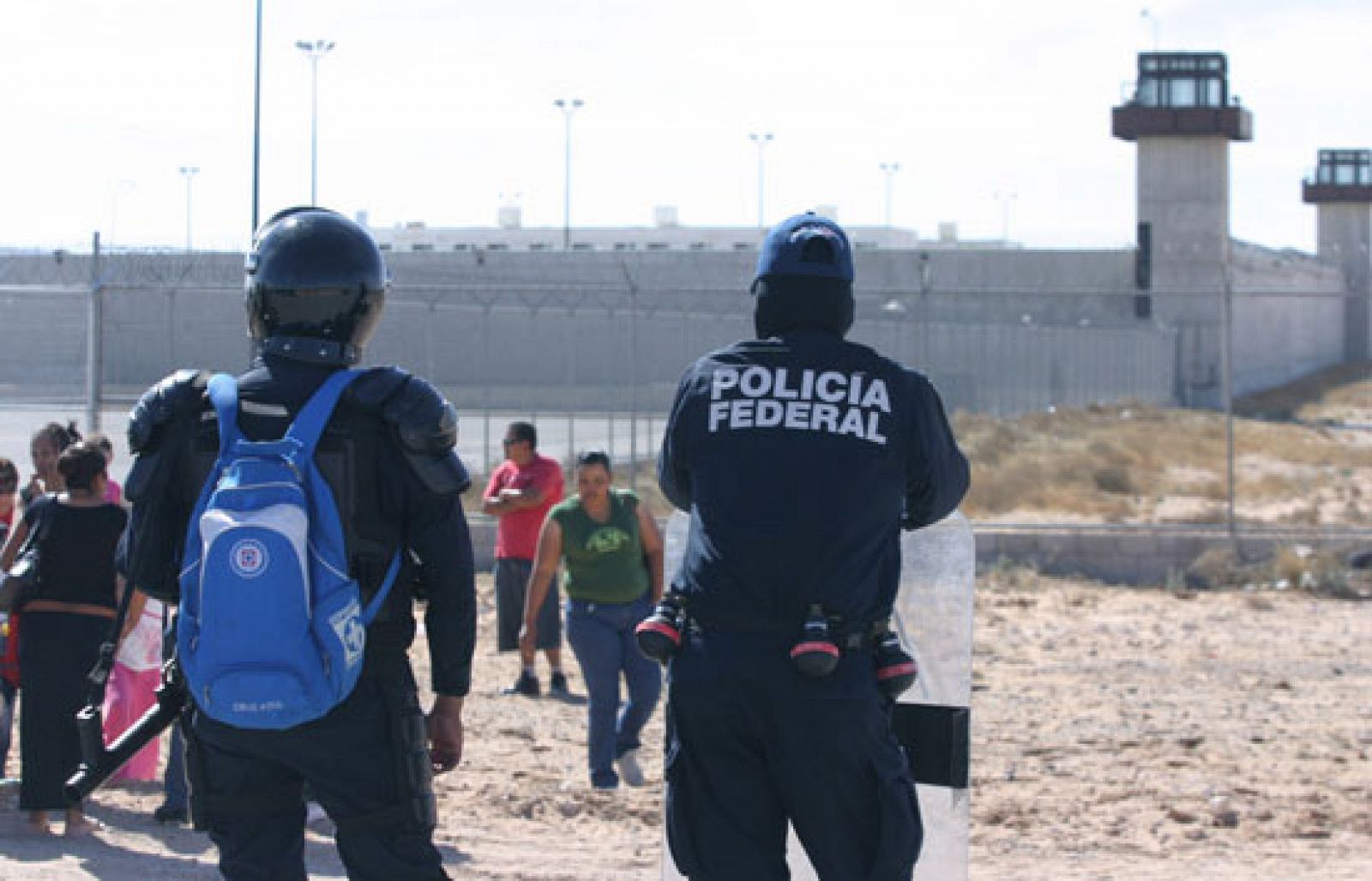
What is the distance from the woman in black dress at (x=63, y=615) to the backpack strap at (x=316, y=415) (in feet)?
12.7

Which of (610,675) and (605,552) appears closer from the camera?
(610,675)

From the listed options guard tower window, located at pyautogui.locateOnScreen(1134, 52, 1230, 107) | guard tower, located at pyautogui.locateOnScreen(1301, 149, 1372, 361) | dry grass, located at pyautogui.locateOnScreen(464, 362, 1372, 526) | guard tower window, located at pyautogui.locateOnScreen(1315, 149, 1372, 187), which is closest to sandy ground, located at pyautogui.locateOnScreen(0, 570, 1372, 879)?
dry grass, located at pyautogui.locateOnScreen(464, 362, 1372, 526)

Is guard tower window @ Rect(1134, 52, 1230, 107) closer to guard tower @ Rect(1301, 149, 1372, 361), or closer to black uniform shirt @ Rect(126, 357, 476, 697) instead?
guard tower @ Rect(1301, 149, 1372, 361)

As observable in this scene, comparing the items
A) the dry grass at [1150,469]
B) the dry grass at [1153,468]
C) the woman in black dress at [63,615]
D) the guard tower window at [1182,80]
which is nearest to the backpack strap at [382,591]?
the woman in black dress at [63,615]

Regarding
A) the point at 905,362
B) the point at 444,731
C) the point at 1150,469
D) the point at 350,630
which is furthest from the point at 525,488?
the point at 1150,469

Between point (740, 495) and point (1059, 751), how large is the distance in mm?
6002

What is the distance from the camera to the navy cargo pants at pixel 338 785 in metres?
3.38

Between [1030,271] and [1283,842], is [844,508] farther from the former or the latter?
[1030,271]

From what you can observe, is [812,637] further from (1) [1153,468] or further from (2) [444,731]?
(1) [1153,468]

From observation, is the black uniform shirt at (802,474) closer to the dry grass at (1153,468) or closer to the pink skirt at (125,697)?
the pink skirt at (125,697)

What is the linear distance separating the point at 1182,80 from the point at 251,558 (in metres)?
54.8

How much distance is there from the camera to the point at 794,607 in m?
3.56

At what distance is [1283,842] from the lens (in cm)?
738

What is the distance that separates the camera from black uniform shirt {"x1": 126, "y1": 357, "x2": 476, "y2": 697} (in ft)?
11.2
